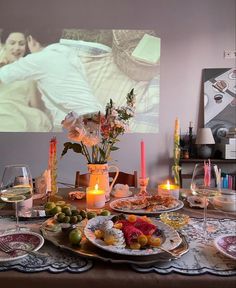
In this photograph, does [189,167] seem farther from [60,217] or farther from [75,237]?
[75,237]

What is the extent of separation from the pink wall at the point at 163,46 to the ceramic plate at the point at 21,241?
6.64 feet

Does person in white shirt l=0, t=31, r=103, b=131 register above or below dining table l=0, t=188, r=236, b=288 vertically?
above

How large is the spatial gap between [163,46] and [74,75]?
0.93 m

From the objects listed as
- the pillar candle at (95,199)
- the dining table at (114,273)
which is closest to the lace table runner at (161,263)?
the dining table at (114,273)

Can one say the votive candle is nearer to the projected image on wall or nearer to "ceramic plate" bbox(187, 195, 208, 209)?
"ceramic plate" bbox(187, 195, 208, 209)

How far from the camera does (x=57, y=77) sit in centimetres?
289

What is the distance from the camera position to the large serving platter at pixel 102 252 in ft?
2.35

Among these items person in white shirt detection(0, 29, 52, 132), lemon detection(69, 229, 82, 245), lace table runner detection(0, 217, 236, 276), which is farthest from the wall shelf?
lemon detection(69, 229, 82, 245)

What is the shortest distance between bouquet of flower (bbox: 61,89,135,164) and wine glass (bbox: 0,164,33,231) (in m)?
0.27

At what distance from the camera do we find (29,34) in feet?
9.25

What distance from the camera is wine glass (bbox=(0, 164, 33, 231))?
96cm

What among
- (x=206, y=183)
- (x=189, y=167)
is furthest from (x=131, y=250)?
(x=189, y=167)

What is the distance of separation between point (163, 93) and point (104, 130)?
1763 mm

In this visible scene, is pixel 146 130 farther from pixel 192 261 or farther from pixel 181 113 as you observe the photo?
pixel 192 261
